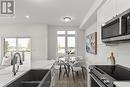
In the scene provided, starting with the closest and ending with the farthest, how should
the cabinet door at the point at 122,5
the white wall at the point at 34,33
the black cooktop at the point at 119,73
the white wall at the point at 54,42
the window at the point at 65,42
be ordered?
the black cooktop at the point at 119,73 < the cabinet door at the point at 122,5 < the white wall at the point at 34,33 < the white wall at the point at 54,42 < the window at the point at 65,42

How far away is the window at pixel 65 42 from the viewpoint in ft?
33.3

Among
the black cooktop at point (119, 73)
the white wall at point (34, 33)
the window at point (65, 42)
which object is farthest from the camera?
the window at point (65, 42)

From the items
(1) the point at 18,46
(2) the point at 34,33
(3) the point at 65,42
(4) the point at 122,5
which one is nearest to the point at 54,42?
(3) the point at 65,42

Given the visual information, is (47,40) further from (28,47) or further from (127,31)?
(127,31)

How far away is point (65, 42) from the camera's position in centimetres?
1023

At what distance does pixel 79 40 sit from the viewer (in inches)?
398

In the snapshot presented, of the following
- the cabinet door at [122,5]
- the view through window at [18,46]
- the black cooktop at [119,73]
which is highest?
the cabinet door at [122,5]

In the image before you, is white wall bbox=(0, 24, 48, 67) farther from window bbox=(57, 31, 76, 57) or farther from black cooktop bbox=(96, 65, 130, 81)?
black cooktop bbox=(96, 65, 130, 81)

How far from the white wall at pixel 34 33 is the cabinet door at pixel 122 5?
6955mm

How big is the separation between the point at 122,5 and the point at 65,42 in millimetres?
7962

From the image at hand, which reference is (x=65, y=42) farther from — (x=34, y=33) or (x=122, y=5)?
(x=122, y=5)

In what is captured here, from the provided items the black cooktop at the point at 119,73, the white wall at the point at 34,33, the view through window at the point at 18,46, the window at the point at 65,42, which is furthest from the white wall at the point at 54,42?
the black cooktop at the point at 119,73

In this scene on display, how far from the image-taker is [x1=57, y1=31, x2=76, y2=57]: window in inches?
400

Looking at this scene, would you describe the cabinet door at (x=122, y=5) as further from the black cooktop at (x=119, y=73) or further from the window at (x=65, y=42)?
the window at (x=65, y=42)
